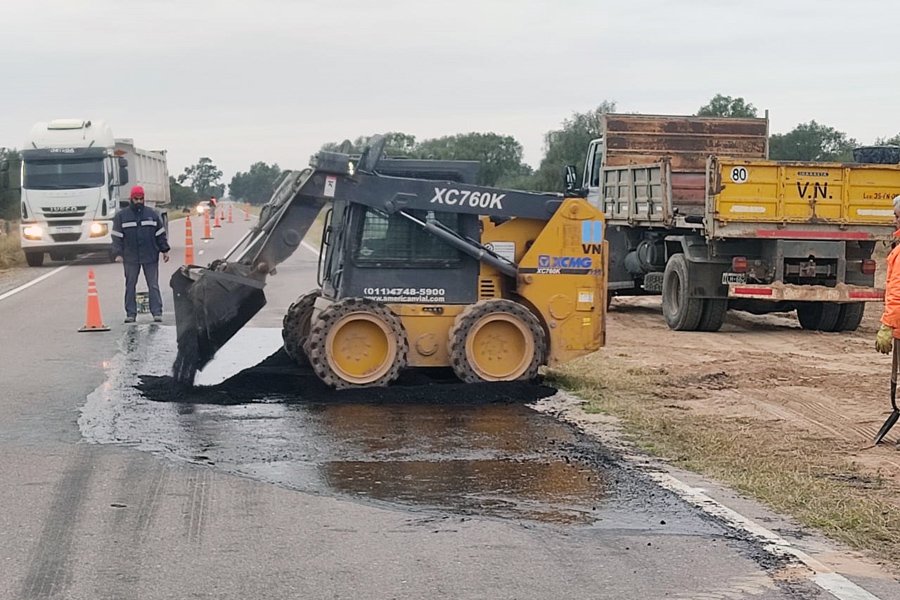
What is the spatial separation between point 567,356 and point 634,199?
7258mm

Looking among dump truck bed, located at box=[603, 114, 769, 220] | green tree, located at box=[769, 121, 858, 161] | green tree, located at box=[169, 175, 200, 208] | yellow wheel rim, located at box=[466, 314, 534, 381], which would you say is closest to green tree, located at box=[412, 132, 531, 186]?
green tree, located at box=[769, 121, 858, 161]

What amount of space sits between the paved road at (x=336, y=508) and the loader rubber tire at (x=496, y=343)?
0.34 meters

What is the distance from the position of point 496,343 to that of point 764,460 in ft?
11.1

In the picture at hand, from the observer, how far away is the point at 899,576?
19.3 ft

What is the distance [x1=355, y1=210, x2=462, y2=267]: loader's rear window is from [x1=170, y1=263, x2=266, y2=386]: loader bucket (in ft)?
3.47

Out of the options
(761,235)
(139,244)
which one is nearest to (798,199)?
(761,235)

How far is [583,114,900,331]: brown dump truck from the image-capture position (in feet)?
51.5

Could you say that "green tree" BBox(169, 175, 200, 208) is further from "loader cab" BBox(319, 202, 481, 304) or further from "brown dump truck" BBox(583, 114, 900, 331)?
"loader cab" BBox(319, 202, 481, 304)

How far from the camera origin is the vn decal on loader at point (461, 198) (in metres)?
11.2

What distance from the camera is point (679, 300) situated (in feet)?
55.9

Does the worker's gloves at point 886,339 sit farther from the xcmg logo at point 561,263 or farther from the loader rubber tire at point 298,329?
the loader rubber tire at point 298,329

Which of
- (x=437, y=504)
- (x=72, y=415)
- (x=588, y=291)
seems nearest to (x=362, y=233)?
(x=588, y=291)

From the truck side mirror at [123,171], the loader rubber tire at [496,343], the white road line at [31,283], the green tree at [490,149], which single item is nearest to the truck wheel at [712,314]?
the loader rubber tire at [496,343]

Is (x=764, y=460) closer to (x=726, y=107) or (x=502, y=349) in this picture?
(x=502, y=349)
